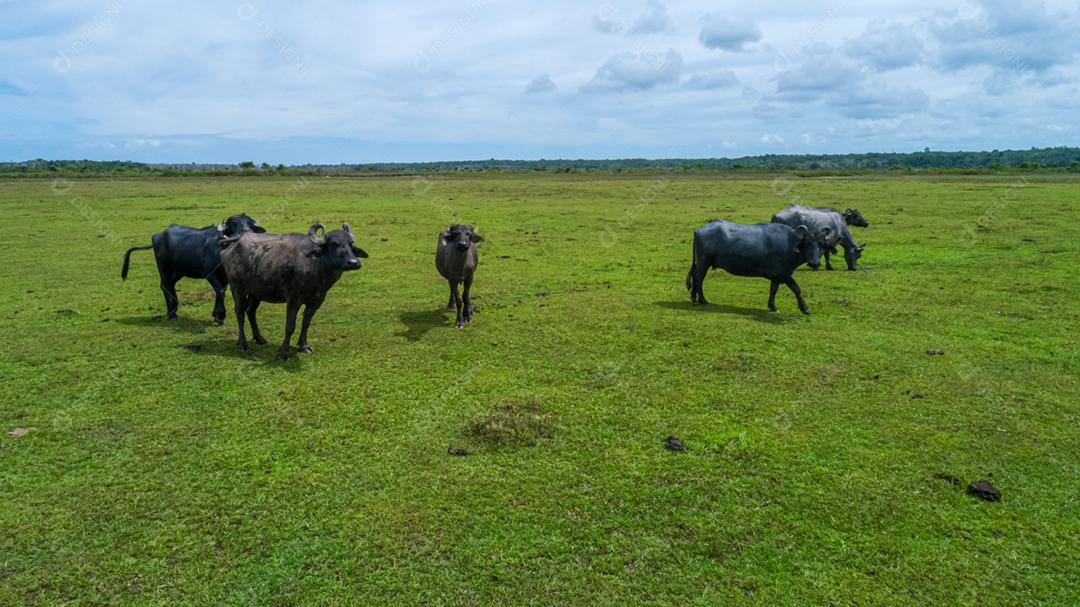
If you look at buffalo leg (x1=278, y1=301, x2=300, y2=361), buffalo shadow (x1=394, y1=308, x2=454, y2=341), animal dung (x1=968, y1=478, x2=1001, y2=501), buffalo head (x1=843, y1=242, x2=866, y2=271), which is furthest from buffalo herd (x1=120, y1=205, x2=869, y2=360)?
animal dung (x1=968, y1=478, x2=1001, y2=501)

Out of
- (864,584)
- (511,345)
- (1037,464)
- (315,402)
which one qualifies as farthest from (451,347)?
(1037,464)

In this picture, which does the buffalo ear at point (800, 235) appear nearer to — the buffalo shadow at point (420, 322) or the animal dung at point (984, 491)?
the buffalo shadow at point (420, 322)

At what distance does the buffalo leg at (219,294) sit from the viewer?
1048cm

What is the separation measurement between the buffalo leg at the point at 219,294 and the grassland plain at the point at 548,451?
319mm

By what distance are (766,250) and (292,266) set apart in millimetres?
7892

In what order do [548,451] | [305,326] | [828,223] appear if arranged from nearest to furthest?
[548,451] → [305,326] → [828,223]

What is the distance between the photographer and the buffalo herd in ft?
27.9

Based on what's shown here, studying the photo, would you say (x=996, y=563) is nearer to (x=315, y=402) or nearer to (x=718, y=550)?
(x=718, y=550)

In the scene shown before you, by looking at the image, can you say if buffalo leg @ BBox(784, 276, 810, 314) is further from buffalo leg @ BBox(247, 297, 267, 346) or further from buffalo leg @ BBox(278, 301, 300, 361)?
buffalo leg @ BBox(247, 297, 267, 346)

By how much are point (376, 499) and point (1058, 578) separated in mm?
4956

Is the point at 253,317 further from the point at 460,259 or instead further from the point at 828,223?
the point at 828,223

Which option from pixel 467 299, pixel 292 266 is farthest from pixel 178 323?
pixel 467 299

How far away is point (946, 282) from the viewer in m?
13.8

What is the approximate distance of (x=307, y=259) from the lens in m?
8.48
